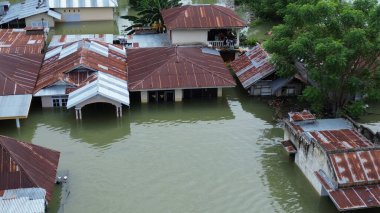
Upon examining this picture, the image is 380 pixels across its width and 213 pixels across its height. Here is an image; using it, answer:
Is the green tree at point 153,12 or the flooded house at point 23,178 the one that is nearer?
the flooded house at point 23,178

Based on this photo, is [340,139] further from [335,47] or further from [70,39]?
[70,39]

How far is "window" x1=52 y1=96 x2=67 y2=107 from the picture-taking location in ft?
102

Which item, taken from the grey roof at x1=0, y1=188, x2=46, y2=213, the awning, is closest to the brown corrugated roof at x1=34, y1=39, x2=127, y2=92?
the grey roof at x1=0, y1=188, x2=46, y2=213

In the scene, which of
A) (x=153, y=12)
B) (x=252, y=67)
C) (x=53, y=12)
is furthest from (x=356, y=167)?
(x=53, y=12)

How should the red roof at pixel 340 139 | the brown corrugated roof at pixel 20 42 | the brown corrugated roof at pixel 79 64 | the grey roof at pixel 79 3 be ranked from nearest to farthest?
the red roof at pixel 340 139, the brown corrugated roof at pixel 79 64, the brown corrugated roof at pixel 20 42, the grey roof at pixel 79 3

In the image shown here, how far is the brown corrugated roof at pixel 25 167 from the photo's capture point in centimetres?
2012

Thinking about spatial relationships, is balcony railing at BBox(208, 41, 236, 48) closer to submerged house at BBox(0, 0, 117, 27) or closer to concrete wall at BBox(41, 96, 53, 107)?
concrete wall at BBox(41, 96, 53, 107)

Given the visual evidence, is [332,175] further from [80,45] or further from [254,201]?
[80,45]

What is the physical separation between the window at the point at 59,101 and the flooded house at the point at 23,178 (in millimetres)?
9107

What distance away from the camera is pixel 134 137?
1096 inches

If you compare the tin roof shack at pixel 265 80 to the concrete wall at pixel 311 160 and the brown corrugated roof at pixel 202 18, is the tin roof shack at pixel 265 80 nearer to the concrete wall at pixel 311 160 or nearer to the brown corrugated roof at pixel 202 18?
the brown corrugated roof at pixel 202 18

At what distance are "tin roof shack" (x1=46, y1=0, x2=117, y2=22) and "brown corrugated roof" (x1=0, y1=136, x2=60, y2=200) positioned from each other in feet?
93.1

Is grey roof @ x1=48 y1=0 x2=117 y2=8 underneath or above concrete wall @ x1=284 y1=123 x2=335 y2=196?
above

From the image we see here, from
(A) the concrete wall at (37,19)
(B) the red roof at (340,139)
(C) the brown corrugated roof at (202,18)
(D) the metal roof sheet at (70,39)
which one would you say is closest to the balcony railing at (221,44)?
(C) the brown corrugated roof at (202,18)
